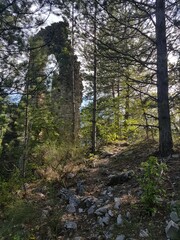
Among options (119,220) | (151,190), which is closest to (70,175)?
(119,220)

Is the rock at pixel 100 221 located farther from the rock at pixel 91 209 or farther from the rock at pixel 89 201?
the rock at pixel 89 201

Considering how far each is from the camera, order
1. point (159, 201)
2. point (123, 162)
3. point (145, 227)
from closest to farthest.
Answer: point (145, 227) < point (159, 201) < point (123, 162)

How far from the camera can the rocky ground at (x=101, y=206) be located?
3.92 metres

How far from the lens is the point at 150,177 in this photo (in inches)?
168

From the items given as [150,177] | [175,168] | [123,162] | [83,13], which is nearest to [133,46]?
[83,13]

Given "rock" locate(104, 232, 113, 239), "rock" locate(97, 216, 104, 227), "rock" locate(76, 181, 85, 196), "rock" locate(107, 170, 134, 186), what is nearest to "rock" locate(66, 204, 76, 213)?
"rock" locate(76, 181, 85, 196)

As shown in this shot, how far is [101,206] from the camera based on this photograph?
478 cm

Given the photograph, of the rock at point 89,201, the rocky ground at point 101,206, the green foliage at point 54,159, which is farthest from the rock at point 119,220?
the green foliage at point 54,159

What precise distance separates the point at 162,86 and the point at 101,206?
3271mm

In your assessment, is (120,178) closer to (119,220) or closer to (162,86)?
(119,220)

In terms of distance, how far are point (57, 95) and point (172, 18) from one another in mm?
6084

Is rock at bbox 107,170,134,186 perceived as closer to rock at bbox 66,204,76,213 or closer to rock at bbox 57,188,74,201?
rock at bbox 57,188,74,201

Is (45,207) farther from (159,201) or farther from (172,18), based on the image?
(172,18)

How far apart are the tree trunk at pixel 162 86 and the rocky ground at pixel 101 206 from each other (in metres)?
0.37
